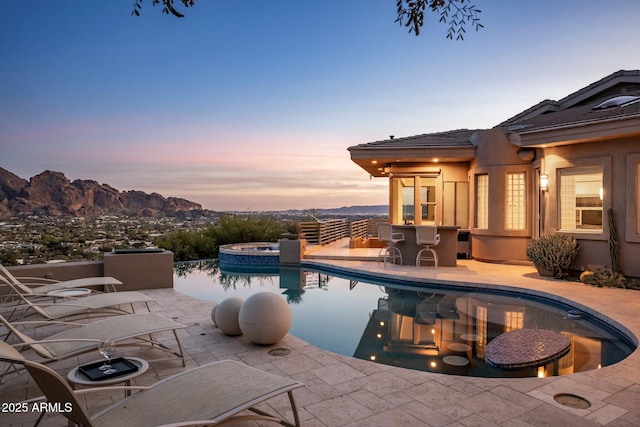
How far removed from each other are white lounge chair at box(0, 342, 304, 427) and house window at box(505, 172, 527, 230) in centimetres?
1091

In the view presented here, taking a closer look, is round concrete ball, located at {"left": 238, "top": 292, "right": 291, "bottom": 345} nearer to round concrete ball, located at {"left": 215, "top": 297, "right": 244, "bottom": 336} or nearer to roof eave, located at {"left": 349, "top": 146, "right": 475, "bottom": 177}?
round concrete ball, located at {"left": 215, "top": 297, "right": 244, "bottom": 336}

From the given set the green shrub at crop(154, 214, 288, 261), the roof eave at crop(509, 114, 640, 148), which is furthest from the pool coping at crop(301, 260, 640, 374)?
the green shrub at crop(154, 214, 288, 261)

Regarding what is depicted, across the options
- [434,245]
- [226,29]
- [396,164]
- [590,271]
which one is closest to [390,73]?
[396,164]

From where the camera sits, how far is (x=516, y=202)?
39.1 feet

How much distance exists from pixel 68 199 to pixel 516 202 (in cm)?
1449

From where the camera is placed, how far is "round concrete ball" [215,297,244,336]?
16.6ft

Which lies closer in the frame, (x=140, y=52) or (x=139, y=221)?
(x=140, y=52)

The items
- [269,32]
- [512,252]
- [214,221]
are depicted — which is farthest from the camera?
[214,221]

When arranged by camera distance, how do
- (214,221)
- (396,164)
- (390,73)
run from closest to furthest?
(396,164) → (390,73) → (214,221)

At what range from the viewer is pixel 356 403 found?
3262mm

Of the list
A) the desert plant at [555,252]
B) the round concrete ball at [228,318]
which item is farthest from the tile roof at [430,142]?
the round concrete ball at [228,318]

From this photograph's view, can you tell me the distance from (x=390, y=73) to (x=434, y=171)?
4.12 metres

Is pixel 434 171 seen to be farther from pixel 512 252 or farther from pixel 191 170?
pixel 191 170

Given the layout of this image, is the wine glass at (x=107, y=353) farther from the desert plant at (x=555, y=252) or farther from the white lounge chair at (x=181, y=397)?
the desert plant at (x=555, y=252)
